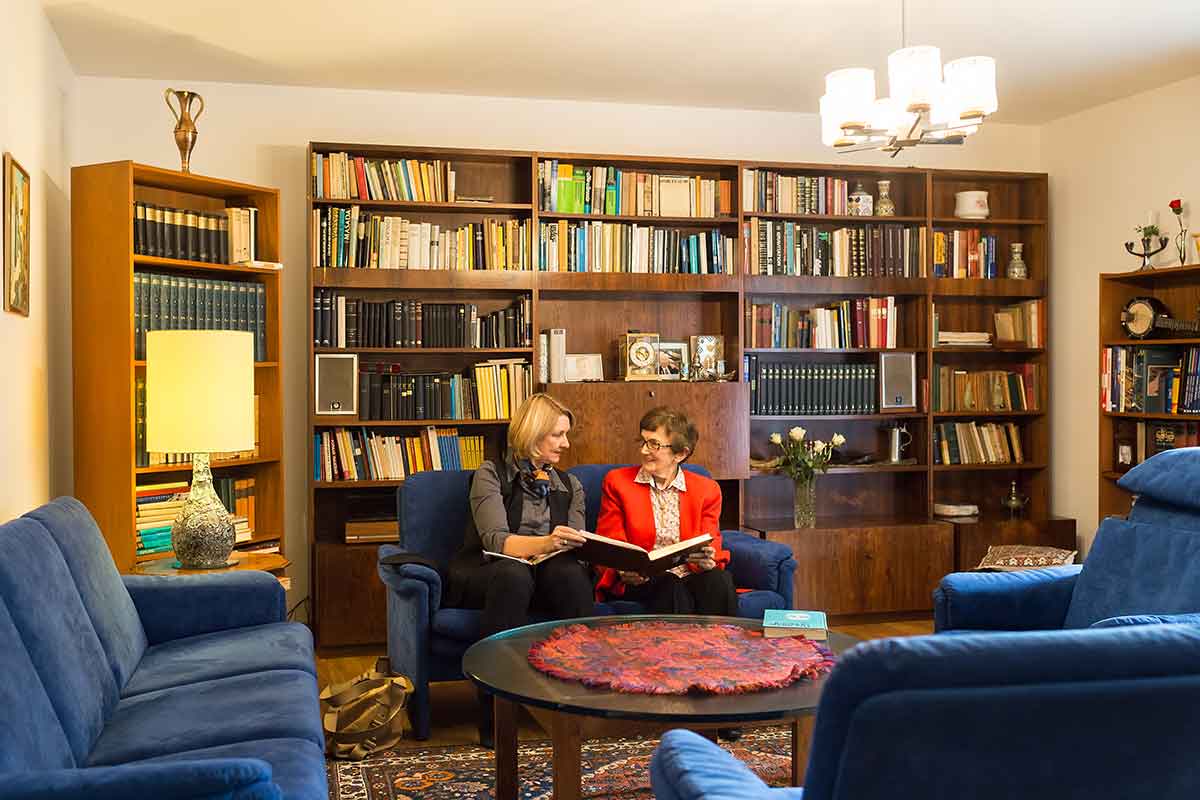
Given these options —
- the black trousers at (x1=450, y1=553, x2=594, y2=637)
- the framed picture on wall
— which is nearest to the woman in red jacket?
the black trousers at (x1=450, y1=553, x2=594, y2=637)

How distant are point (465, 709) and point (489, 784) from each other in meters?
0.88

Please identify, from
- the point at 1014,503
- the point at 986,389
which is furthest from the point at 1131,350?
the point at 1014,503

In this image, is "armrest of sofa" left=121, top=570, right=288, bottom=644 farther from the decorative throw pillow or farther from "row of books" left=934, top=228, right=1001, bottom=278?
"row of books" left=934, top=228, right=1001, bottom=278

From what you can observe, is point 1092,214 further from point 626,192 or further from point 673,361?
point 626,192

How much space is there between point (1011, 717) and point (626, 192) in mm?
4587

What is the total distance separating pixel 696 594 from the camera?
403 cm

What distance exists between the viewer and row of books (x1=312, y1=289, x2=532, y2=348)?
17.7 feet

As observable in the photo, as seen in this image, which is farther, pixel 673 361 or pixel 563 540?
pixel 673 361

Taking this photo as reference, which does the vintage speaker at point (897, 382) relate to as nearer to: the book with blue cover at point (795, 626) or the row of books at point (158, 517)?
the book with blue cover at point (795, 626)

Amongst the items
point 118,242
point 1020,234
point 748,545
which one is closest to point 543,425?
point 748,545

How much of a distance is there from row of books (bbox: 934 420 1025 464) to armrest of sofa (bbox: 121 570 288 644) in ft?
12.6

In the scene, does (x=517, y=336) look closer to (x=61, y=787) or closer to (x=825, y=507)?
(x=825, y=507)

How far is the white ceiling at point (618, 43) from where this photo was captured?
443cm

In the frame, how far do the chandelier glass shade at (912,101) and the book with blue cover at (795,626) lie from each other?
4.98 feet
